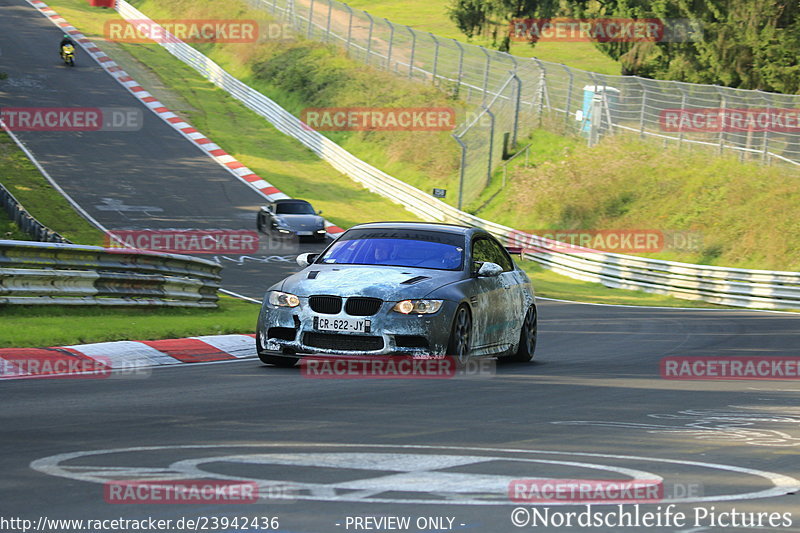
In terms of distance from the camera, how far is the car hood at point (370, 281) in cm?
1051

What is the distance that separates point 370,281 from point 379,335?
58 centimetres

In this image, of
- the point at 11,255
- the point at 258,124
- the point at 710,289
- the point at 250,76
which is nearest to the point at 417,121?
the point at 258,124

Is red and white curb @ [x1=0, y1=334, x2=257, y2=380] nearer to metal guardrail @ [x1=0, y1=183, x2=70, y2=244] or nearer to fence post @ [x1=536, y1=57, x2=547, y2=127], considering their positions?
metal guardrail @ [x1=0, y1=183, x2=70, y2=244]

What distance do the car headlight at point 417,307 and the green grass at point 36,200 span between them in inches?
656

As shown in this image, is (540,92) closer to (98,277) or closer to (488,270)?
(98,277)

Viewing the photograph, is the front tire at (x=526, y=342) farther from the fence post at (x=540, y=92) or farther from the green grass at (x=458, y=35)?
the green grass at (x=458, y=35)

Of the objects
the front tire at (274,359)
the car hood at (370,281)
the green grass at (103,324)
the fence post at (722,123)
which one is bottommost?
the green grass at (103,324)

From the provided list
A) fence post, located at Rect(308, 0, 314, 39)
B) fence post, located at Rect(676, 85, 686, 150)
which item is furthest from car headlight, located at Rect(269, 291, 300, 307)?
fence post, located at Rect(308, 0, 314, 39)

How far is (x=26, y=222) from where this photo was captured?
25141 millimetres

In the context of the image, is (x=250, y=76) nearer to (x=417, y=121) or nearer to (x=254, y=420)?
(x=417, y=121)

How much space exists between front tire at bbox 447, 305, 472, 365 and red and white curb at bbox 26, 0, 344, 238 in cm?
2314

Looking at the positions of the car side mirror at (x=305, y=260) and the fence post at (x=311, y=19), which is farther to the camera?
the fence post at (x=311, y=19)

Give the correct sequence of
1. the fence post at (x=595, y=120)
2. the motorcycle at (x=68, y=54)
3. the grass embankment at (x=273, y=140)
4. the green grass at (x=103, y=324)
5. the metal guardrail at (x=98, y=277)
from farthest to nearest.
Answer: the motorcycle at (x=68, y=54) → the fence post at (x=595, y=120) → the grass embankment at (x=273, y=140) → the metal guardrail at (x=98, y=277) → the green grass at (x=103, y=324)

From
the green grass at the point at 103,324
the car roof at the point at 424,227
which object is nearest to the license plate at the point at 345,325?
the car roof at the point at 424,227
